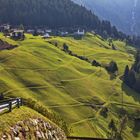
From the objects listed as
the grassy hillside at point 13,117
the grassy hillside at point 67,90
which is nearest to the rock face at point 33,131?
the grassy hillside at point 13,117

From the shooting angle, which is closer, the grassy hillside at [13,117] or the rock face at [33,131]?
the grassy hillside at [13,117]

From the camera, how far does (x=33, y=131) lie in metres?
29.7

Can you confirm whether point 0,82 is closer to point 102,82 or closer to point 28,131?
point 102,82

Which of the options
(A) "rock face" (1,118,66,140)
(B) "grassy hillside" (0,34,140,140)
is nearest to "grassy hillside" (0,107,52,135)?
(A) "rock face" (1,118,66,140)

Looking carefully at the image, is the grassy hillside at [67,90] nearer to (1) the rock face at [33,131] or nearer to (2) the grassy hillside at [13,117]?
(1) the rock face at [33,131]

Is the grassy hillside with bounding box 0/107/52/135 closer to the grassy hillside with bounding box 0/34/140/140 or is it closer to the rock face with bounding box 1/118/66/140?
the rock face with bounding box 1/118/66/140

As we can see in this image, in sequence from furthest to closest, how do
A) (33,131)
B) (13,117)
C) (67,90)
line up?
(67,90) → (33,131) → (13,117)

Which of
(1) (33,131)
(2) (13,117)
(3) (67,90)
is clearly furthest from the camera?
(3) (67,90)

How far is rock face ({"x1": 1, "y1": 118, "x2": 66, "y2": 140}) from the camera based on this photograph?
2687cm

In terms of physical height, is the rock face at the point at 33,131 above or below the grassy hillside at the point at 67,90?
above

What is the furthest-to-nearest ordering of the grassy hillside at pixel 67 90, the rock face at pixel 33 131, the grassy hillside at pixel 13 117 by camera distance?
1. the grassy hillside at pixel 67 90
2. the rock face at pixel 33 131
3. the grassy hillside at pixel 13 117

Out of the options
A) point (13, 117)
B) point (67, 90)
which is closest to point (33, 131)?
point (13, 117)

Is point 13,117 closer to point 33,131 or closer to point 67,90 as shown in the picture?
point 33,131

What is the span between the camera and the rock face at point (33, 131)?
2687 cm
